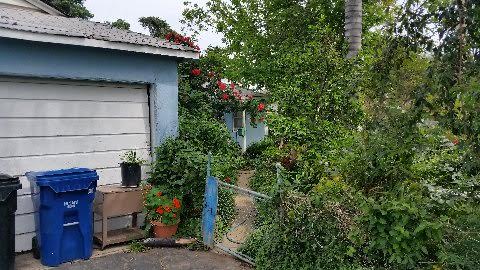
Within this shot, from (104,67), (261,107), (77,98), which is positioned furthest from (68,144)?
(261,107)

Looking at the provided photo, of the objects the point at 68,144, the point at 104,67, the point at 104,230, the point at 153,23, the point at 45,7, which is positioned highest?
the point at 153,23

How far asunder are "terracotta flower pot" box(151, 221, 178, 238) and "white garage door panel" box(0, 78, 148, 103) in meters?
2.17

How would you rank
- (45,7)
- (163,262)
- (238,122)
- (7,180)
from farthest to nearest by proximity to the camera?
(238,122), (45,7), (163,262), (7,180)

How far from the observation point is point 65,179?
528cm

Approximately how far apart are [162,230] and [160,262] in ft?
2.72

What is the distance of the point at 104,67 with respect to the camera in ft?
20.7

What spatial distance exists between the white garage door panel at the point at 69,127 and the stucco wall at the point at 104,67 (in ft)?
1.18

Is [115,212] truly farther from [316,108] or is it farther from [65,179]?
[316,108]

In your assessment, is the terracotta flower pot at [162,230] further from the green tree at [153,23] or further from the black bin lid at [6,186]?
the green tree at [153,23]

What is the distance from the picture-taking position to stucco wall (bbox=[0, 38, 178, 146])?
215 inches

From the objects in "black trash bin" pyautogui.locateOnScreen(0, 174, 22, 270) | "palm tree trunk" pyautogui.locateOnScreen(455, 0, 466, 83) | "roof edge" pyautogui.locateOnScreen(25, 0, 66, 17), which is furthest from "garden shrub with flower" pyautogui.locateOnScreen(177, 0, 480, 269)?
"roof edge" pyautogui.locateOnScreen(25, 0, 66, 17)

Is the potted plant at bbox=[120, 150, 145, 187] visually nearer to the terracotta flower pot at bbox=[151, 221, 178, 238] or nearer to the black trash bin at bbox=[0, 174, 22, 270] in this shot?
the terracotta flower pot at bbox=[151, 221, 178, 238]

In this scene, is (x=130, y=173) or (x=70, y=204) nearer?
(x=70, y=204)

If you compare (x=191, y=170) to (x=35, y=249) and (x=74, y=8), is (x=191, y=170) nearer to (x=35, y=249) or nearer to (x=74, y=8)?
(x=35, y=249)
